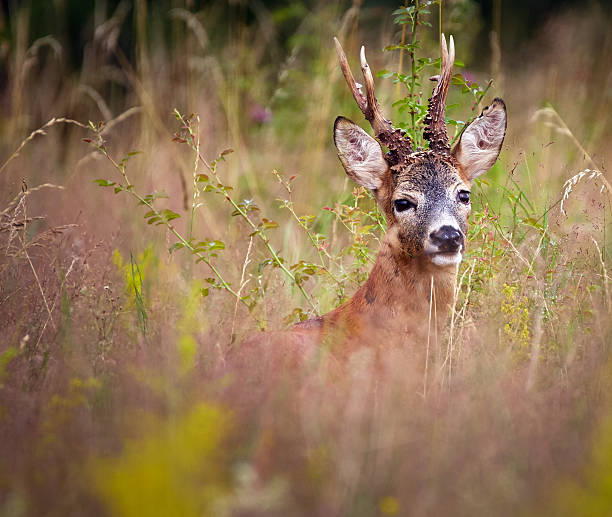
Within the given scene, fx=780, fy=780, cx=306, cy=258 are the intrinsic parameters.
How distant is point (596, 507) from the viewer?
1864mm

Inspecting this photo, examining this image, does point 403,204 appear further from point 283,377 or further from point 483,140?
point 283,377

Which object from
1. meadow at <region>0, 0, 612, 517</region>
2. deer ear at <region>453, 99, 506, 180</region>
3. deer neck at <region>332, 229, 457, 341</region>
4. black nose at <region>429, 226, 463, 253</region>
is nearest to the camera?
meadow at <region>0, 0, 612, 517</region>

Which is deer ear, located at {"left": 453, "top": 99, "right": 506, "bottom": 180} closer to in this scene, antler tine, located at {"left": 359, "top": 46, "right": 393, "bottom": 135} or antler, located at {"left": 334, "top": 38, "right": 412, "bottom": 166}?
antler, located at {"left": 334, "top": 38, "right": 412, "bottom": 166}

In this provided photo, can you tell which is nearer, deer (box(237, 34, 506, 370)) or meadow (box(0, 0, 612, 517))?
meadow (box(0, 0, 612, 517))

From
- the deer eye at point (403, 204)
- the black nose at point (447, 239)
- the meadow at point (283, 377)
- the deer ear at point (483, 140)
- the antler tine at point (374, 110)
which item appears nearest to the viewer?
the meadow at point (283, 377)

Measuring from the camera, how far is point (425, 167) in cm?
385

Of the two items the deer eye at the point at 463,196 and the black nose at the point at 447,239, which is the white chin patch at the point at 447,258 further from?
the deer eye at the point at 463,196

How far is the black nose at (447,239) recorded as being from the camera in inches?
137

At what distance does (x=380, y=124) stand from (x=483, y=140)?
581mm

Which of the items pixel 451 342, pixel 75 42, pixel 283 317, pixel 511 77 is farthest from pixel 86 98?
pixel 451 342

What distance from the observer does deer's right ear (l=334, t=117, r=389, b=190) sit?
4027 mm

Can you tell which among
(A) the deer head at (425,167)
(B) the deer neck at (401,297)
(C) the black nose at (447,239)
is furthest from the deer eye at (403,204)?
(C) the black nose at (447,239)

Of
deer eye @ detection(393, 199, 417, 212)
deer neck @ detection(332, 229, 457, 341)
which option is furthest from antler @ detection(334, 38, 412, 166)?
deer neck @ detection(332, 229, 457, 341)

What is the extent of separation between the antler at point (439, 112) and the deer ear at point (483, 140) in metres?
0.12
